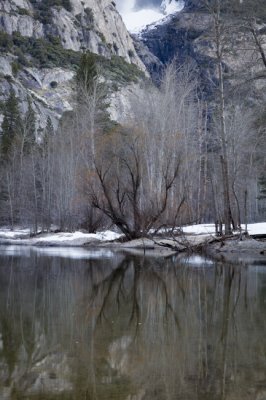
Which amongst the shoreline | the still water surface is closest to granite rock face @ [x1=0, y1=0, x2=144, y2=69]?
the shoreline

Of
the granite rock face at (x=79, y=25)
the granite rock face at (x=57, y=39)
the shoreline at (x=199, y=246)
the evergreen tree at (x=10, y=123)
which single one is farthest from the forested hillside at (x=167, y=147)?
the granite rock face at (x=79, y=25)

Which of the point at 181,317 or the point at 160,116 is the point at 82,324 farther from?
the point at 160,116

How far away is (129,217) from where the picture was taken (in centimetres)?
2591

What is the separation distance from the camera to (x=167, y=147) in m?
31.4

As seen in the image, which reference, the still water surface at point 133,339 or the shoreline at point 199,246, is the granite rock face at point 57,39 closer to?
the shoreline at point 199,246

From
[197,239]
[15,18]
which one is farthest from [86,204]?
[15,18]

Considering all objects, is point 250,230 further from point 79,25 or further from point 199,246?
point 79,25

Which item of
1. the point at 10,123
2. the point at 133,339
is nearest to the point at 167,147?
the point at 133,339

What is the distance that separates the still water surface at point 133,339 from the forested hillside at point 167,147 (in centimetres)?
1099

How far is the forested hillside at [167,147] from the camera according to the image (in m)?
20.1

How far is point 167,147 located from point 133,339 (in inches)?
1049

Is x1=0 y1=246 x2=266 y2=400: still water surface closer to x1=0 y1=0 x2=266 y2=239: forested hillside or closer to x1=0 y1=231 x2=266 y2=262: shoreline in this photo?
x1=0 y1=231 x2=266 y2=262: shoreline

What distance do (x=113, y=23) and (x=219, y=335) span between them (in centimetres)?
13127

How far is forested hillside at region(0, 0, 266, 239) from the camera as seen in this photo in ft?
66.0
